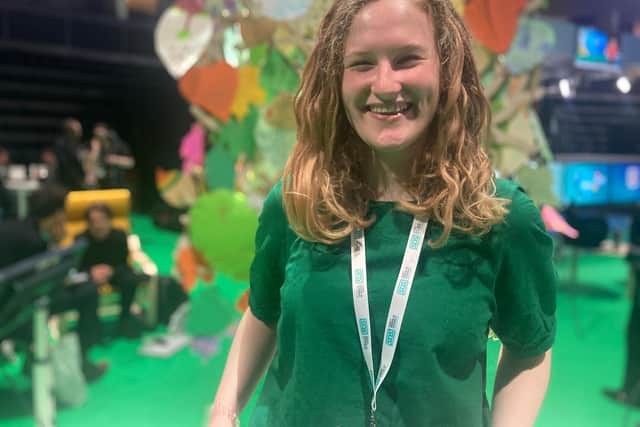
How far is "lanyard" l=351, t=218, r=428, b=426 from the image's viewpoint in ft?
2.52

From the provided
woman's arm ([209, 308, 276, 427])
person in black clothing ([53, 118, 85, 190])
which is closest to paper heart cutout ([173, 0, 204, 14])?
woman's arm ([209, 308, 276, 427])

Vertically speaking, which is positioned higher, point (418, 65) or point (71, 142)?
point (418, 65)

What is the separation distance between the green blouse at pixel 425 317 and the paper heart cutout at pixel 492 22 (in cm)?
79

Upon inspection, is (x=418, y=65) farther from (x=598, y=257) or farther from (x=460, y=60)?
(x=598, y=257)

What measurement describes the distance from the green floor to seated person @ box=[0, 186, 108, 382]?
203 millimetres

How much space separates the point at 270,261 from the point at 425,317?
0.26 m

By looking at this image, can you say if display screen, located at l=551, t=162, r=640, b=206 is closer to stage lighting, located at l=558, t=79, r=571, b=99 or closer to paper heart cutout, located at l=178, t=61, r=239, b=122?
stage lighting, located at l=558, t=79, r=571, b=99

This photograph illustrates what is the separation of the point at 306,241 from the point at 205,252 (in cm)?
105

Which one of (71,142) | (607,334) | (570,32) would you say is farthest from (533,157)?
(71,142)

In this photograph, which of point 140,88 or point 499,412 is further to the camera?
point 140,88

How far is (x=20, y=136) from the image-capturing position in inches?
414

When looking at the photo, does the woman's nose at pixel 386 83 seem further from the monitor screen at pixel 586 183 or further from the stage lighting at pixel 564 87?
the stage lighting at pixel 564 87

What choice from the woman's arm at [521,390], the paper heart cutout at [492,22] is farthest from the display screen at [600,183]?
the woman's arm at [521,390]

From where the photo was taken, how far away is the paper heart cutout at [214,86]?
1797 mm
